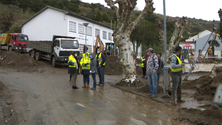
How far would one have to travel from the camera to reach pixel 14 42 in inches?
1003

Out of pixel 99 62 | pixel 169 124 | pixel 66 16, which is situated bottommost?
pixel 169 124

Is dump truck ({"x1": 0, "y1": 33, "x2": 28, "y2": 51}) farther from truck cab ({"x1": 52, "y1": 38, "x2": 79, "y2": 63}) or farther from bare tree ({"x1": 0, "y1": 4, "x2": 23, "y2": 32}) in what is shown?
bare tree ({"x1": 0, "y1": 4, "x2": 23, "y2": 32})

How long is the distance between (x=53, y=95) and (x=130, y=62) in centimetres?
433

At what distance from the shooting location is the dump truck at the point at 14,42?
83.6ft

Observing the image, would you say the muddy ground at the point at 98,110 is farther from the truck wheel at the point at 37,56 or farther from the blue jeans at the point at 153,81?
the truck wheel at the point at 37,56

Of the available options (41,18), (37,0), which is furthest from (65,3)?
(41,18)

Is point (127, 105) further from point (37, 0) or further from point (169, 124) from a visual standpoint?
point (37, 0)

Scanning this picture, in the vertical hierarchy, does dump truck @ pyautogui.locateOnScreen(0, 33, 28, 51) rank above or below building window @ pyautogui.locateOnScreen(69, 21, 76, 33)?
below

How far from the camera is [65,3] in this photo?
237ft

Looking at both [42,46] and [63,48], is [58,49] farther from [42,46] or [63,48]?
[42,46]

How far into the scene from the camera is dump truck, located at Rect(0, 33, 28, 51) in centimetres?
2548

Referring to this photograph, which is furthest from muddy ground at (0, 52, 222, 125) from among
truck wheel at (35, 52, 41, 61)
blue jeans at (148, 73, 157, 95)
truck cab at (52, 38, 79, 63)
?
truck wheel at (35, 52, 41, 61)

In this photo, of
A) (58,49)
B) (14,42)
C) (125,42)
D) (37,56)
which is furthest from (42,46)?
(125,42)

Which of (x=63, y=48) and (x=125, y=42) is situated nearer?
(x=125, y=42)
